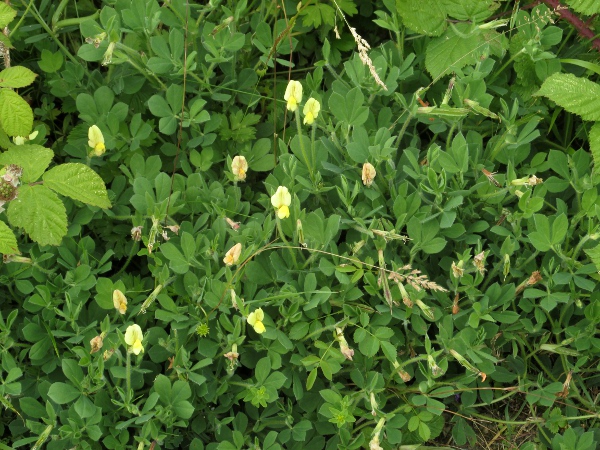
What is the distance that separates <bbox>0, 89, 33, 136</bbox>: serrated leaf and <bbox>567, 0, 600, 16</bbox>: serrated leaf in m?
1.94

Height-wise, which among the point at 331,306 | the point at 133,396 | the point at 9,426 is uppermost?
the point at 331,306

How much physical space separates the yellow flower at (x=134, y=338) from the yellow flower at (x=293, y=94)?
A: 0.80 metres

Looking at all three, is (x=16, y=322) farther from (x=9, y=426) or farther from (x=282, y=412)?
(x=282, y=412)

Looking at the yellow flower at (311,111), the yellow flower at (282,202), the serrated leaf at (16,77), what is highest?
the yellow flower at (311,111)

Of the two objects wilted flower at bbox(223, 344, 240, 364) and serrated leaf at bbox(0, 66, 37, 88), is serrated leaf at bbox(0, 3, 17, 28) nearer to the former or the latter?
serrated leaf at bbox(0, 66, 37, 88)

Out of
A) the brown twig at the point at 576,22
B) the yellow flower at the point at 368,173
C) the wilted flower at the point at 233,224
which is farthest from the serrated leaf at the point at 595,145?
the wilted flower at the point at 233,224

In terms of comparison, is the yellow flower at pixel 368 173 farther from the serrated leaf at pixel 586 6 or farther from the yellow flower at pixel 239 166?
the serrated leaf at pixel 586 6

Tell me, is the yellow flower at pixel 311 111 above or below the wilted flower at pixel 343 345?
above

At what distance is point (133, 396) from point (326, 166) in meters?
0.95

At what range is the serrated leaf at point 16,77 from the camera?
2.63m

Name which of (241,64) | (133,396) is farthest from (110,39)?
(133,396)

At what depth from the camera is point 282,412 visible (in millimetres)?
2592

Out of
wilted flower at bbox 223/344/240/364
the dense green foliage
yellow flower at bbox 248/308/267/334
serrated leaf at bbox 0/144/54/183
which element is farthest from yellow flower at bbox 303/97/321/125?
serrated leaf at bbox 0/144/54/183

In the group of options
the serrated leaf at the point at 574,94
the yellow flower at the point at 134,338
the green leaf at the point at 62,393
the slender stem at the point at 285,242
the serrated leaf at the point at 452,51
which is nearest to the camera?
the yellow flower at the point at 134,338
